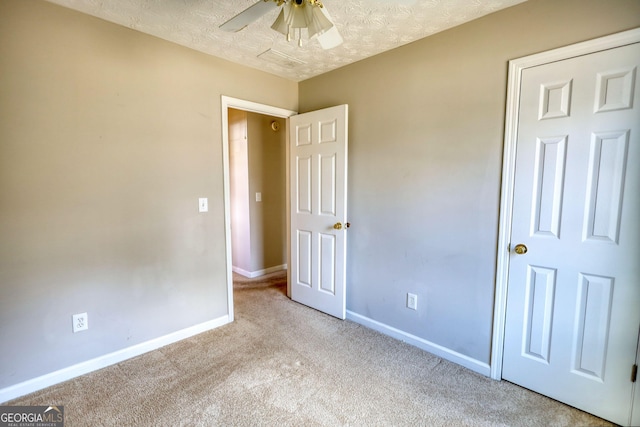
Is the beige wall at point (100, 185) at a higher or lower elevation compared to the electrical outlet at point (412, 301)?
higher

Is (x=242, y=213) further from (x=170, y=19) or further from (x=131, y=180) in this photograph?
(x=170, y=19)

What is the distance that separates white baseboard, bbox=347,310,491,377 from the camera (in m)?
2.06

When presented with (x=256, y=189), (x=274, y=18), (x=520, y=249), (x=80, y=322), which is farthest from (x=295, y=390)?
(x=256, y=189)

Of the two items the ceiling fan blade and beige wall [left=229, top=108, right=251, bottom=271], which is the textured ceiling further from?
beige wall [left=229, top=108, right=251, bottom=271]

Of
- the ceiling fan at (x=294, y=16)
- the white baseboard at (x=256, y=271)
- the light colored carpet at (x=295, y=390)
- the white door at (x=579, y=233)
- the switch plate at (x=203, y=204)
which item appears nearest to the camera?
the ceiling fan at (x=294, y=16)

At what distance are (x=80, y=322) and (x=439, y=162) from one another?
280 centimetres

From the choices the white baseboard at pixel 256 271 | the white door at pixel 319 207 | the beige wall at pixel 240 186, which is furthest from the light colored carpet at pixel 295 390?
the beige wall at pixel 240 186

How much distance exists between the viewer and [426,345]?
2.33 metres

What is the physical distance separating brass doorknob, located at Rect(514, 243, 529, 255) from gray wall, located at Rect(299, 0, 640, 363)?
14 centimetres

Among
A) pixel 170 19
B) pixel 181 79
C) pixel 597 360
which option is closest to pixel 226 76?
pixel 181 79

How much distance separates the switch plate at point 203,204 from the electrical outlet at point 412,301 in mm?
1908

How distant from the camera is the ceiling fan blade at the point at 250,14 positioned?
137cm

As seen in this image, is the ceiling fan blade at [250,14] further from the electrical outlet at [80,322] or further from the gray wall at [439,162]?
the electrical outlet at [80,322]

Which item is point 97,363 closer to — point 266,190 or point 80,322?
point 80,322
